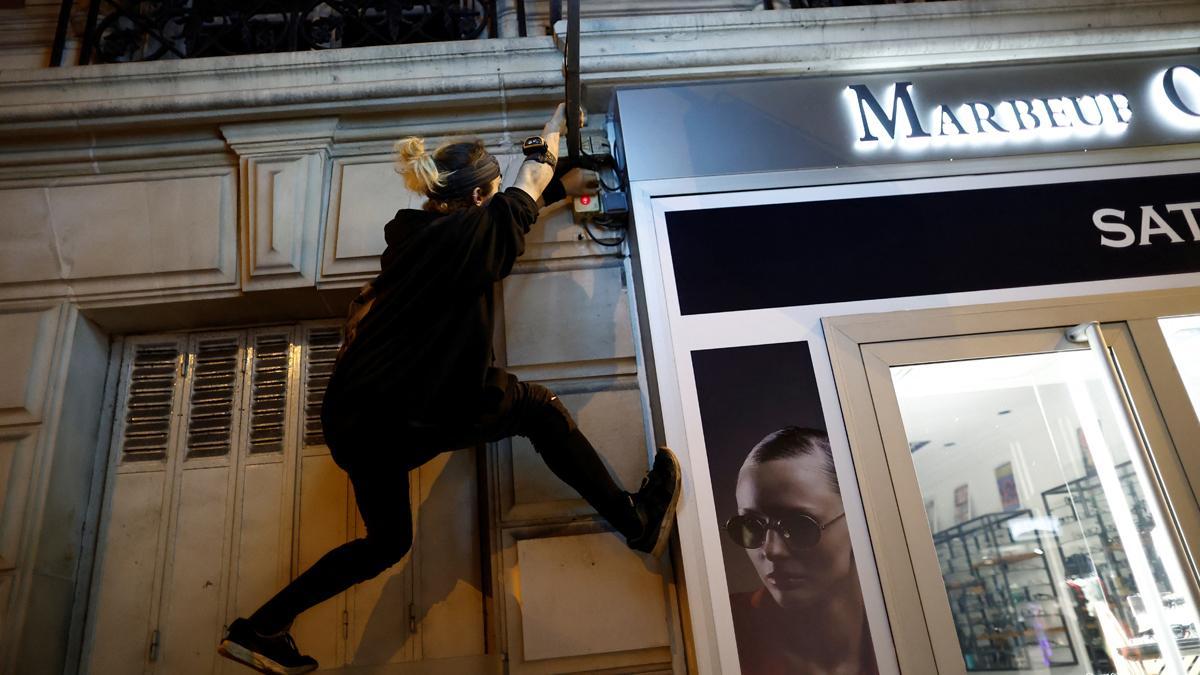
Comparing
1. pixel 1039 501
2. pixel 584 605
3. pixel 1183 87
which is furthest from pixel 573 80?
pixel 1183 87

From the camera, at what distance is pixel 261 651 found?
250 cm

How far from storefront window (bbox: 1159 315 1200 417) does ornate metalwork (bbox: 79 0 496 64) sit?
10.3ft

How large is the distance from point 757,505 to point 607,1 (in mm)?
2484

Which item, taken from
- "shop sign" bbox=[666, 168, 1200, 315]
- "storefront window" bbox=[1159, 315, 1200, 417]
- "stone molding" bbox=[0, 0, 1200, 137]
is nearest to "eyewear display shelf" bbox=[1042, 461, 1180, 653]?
"storefront window" bbox=[1159, 315, 1200, 417]

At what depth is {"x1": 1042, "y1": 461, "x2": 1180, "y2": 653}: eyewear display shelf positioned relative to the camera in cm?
273

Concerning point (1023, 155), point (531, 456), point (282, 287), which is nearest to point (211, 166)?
point (282, 287)

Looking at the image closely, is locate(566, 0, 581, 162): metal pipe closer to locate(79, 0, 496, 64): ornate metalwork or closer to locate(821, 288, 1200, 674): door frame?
locate(79, 0, 496, 64): ornate metalwork

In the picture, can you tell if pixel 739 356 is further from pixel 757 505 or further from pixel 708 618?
pixel 708 618

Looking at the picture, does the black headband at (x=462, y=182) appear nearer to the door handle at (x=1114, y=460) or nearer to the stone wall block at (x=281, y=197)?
the stone wall block at (x=281, y=197)

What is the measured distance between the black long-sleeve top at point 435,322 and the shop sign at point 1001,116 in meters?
1.69

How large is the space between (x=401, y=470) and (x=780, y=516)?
126 centimetres

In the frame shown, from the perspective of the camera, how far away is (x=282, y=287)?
3295mm

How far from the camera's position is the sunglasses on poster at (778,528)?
2.69m

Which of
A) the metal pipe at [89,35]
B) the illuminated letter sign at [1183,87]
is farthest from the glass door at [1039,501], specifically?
the metal pipe at [89,35]
